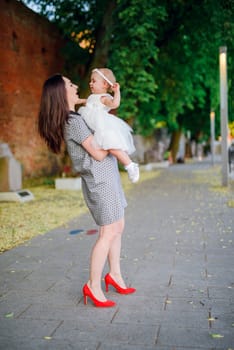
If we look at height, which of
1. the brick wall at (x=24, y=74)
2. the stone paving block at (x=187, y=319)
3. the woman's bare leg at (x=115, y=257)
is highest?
the brick wall at (x=24, y=74)

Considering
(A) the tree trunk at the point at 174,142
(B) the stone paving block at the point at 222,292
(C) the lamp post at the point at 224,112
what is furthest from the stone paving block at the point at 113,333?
(A) the tree trunk at the point at 174,142

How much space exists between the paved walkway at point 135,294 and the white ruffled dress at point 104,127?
1.30 m

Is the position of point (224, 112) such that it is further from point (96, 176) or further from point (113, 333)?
point (113, 333)

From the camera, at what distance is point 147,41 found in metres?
15.6

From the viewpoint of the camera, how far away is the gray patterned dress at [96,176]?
3.85m

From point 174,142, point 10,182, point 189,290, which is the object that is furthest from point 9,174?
point 174,142

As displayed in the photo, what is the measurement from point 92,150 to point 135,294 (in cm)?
136

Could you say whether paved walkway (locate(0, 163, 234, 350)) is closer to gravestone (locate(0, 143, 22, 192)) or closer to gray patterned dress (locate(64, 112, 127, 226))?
gray patterned dress (locate(64, 112, 127, 226))

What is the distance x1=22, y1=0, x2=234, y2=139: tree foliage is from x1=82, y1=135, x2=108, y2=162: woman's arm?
11.6m

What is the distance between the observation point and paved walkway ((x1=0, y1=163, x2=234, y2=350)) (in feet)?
10.6

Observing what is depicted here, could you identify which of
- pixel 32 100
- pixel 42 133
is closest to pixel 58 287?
pixel 42 133

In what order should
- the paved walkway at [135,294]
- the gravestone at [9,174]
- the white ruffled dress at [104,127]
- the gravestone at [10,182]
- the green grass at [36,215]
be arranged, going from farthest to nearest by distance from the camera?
the gravestone at [9,174] < the gravestone at [10,182] < the green grass at [36,215] < the white ruffled dress at [104,127] < the paved walkway at [135,294]

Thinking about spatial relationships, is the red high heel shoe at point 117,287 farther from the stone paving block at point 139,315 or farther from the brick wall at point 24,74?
the brick wall at point 24,74

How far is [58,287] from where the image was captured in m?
4.52
